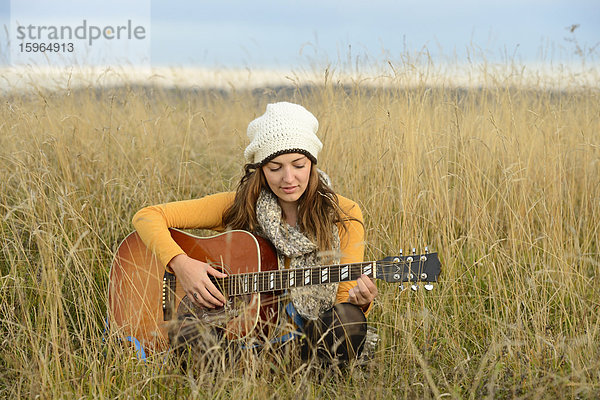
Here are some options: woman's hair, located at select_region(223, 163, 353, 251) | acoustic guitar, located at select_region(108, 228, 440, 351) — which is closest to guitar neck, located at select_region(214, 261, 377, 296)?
acoustic guitar, located at select_region(108, 228, 440, 351)

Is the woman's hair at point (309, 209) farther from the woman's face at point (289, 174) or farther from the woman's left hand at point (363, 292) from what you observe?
the woman's left hand at point (363, 292)

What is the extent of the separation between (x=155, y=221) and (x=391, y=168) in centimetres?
136

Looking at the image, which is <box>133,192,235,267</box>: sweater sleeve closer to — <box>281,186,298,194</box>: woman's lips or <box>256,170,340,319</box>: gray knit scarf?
<box>256,170,340,319</box>: gray knit scarf

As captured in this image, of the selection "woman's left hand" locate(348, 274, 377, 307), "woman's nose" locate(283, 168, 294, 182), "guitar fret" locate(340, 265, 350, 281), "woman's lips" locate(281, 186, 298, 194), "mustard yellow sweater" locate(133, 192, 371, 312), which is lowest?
"woman's left hand" locate(348, 274, 377, 307)

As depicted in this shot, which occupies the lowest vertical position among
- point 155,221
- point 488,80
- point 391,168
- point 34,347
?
point 34,347

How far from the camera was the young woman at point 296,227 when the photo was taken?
7.39ft

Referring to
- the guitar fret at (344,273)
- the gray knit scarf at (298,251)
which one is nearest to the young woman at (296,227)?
the gray knit scarf at (298,251)

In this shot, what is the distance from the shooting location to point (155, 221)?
2500mm

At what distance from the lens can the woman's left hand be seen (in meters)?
2.05

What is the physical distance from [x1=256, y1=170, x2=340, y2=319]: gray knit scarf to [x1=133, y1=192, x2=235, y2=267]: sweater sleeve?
291 millimetres

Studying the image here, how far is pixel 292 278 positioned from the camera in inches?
86.0

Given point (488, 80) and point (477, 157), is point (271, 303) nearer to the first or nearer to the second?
point (477, 157)

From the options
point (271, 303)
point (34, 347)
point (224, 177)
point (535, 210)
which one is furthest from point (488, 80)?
point (34, 347)

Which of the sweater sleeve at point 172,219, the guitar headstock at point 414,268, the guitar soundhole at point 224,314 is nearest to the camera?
the guitar headstock at point 414,268
